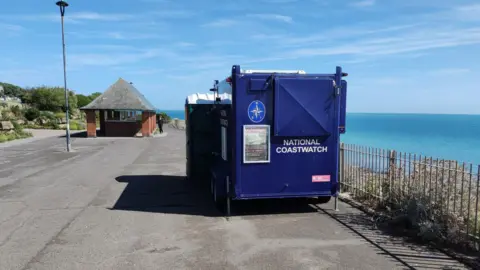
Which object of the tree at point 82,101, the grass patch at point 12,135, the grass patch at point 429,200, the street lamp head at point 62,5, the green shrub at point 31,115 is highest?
the street lamp head at point 62,5

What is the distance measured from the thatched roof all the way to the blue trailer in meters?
27.1

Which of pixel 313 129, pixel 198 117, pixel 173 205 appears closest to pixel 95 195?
pixel 173 205

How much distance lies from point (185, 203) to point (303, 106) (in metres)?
3.66

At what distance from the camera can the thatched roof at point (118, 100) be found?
109 feet

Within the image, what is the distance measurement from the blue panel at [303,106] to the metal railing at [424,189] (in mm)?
1626

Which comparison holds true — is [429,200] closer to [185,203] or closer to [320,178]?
[320,178]

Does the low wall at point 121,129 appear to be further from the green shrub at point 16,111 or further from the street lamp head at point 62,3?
the green shrub at point 16,111

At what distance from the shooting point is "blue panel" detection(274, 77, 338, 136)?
7488mm

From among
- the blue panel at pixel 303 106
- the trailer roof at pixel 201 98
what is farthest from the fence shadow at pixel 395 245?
the trailer roof at pixel 201 98

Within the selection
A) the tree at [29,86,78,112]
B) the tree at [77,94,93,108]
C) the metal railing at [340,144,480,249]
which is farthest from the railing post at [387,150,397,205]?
the tree at [77,94,93,108]

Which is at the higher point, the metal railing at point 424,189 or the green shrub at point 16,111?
the green shrub at point 16,111

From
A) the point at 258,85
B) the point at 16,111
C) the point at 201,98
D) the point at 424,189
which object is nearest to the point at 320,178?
the point at 424,189

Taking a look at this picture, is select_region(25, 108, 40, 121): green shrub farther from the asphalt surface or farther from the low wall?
the asphalt surface

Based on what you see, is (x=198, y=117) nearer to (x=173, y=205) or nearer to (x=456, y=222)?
(x=173, y=205)
